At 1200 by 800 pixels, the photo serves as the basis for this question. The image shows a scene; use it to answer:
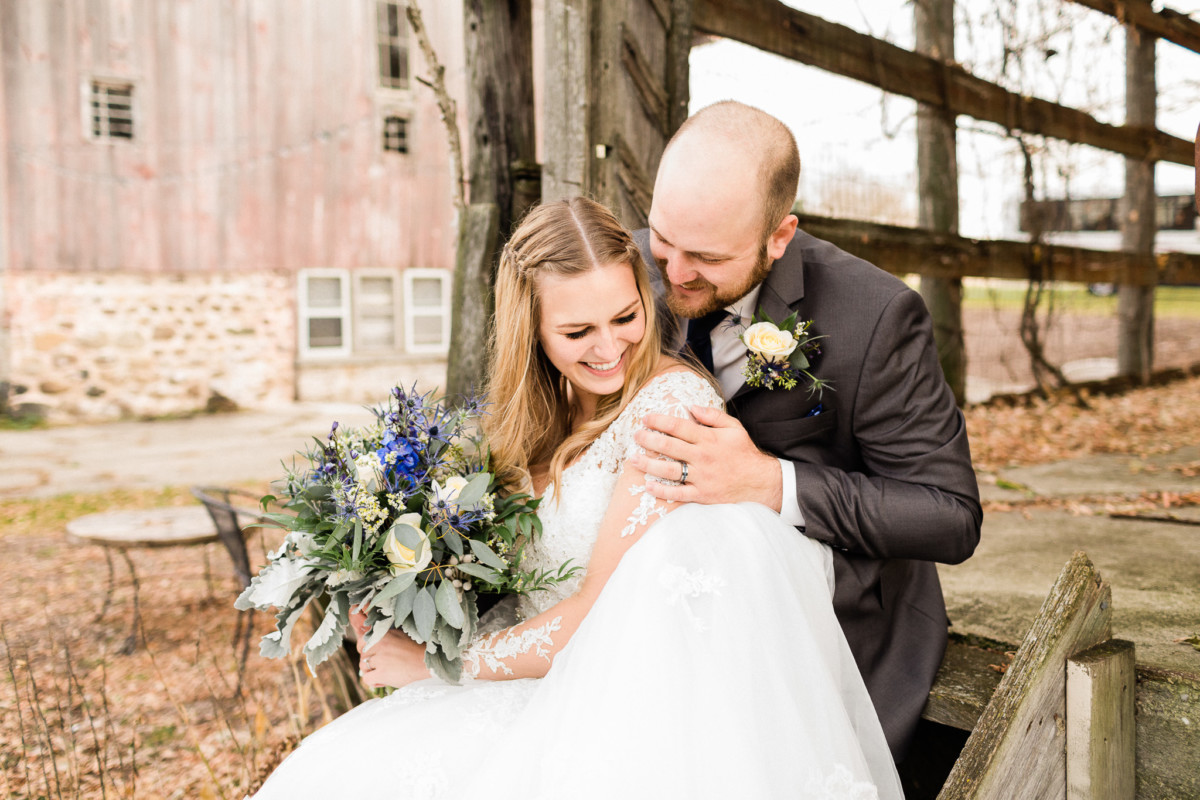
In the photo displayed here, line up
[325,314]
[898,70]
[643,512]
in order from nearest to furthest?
[643,512] → [898,70] → [325,314]

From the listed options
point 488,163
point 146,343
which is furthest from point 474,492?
point 146,343

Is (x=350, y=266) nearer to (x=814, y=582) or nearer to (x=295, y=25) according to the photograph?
(x=295, y=25)

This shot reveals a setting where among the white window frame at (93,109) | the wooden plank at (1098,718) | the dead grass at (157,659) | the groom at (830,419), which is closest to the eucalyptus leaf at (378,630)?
the groom at (830,419)

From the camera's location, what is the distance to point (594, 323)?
201 cm

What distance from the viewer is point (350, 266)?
12109 millimetres

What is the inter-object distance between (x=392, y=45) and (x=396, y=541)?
11969 millimetres

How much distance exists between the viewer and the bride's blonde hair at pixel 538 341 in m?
2.01

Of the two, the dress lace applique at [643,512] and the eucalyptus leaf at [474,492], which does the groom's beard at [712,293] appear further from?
the eucalyptus leaf at [474,492]

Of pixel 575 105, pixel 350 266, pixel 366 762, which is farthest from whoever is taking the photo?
pixel 350 266

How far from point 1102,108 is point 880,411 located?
7611mm

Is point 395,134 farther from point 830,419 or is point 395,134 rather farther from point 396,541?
point 396,541

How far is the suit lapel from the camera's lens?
207 cm

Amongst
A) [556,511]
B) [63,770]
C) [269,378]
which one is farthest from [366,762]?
[269,378]

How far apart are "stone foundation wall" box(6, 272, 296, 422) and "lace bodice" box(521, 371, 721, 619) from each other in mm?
10400
